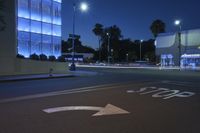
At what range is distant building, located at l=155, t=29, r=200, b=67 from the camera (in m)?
78.3

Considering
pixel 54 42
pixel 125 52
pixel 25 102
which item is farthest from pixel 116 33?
pixel 25 102

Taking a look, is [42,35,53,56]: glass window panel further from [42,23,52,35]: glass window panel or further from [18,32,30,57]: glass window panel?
[18,32,30,57]: glass window panel

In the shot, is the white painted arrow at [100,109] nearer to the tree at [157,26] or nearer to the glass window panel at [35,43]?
the glass window panel at [35,43]

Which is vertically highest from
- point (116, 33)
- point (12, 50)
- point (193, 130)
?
point (116, 33)

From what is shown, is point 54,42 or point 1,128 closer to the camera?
point 1,128

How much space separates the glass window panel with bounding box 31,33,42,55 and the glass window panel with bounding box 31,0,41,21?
2240mm

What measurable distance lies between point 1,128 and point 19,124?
57 centimetres

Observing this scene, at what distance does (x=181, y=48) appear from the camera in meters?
85.0

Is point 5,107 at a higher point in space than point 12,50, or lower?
lower

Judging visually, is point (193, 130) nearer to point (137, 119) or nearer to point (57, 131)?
point (137, 119)

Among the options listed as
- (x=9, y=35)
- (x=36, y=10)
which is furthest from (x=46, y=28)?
(x=9, y=35)

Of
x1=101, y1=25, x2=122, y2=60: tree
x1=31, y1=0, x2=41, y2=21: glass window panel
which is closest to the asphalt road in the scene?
x1=31, y1=0, x2=41, y2=21: glass window panel

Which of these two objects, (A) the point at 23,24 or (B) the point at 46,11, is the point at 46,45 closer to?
(B) the point at 46,11

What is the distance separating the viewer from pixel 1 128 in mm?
7754
